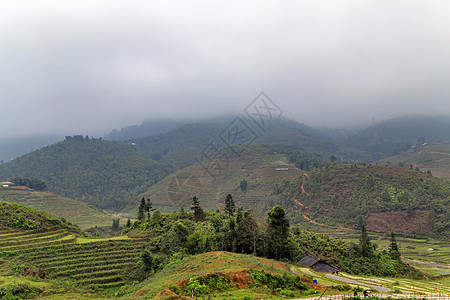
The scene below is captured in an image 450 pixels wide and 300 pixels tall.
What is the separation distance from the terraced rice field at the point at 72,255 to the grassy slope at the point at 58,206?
5874cm

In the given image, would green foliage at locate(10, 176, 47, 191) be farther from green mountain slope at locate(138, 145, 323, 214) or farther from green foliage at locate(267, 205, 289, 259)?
green foliage at locate(267, 205, 289, 259)

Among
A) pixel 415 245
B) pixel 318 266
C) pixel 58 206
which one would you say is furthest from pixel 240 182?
pixel 318 266

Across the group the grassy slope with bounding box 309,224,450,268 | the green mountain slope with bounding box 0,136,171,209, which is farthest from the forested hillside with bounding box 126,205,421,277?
the green mountain slope with bounding box 0,136,171,209

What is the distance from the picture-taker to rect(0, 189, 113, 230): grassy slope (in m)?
101

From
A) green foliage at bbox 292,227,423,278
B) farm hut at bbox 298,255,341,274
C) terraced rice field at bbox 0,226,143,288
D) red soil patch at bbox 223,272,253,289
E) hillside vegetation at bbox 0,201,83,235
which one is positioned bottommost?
green foliage at bbox 292,227,423,278

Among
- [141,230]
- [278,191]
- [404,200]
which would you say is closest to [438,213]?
[404,200]

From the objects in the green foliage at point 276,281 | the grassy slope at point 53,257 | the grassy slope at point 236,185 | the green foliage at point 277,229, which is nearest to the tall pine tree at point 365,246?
the green foliage at point 277,229

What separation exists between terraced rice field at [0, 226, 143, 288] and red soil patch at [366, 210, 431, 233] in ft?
264

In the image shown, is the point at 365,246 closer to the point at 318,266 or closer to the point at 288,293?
the point at 318,266

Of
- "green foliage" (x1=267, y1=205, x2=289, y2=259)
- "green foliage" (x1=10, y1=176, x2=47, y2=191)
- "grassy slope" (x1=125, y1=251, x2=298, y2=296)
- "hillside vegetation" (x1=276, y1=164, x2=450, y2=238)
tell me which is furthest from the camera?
"green foliage" (x1=10, y1=176, x2=47, y2=191)

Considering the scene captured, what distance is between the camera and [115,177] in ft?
643

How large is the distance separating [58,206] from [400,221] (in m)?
134

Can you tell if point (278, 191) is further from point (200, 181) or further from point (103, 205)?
point (103, 205)

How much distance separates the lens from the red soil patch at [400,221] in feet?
259
